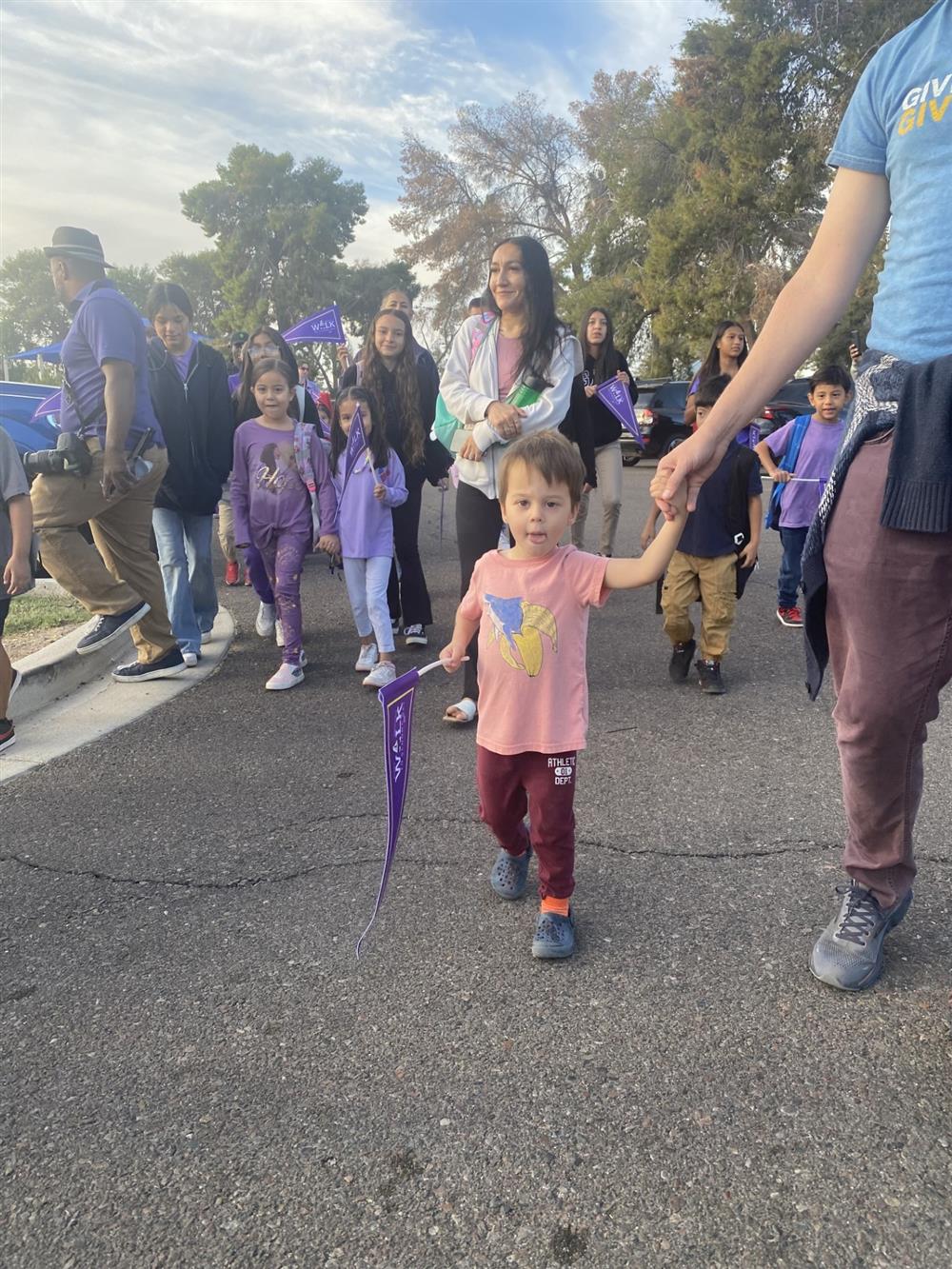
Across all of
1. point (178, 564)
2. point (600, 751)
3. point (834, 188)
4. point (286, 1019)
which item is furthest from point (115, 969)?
point (178, 564)

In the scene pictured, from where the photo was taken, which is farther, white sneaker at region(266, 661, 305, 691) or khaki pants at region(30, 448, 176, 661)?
white sneaker at region(266, 661, 305, 691)

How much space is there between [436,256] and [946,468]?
129 feet

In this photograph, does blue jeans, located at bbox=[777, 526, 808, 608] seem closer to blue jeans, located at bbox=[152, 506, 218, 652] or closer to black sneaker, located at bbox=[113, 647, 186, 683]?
blue jeans, located at bbox=[152, 506, 218, 652]

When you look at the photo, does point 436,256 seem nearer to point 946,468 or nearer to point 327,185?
point 327,185

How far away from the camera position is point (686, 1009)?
216 centimetres

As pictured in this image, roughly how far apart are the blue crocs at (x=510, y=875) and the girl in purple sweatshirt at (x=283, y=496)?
96.5 inches

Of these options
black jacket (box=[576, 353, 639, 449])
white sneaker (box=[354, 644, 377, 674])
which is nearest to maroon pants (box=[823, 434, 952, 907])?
white sneaker (box=[354, 644, 377, 674])

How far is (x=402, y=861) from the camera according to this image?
2.95 m

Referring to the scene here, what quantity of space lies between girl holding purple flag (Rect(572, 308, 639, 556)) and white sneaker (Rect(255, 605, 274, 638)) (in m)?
2.55

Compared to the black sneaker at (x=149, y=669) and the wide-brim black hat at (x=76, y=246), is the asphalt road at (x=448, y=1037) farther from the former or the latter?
the wide-brim black hat at (x=76, y=246)

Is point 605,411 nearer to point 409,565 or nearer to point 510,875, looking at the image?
point 409,565

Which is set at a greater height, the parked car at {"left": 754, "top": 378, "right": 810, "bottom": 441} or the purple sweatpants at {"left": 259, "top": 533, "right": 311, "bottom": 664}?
the parked car at {"left": 754, "top": 378, "right": 810, "bottom": 441}

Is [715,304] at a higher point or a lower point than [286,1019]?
higher

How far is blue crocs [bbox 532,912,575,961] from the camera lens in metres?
2.38
